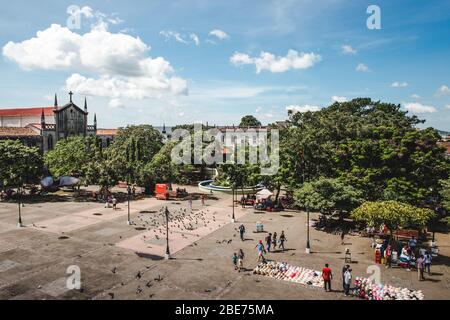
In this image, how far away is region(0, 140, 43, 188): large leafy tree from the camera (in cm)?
4162

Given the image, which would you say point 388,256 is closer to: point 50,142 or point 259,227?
point 259,227

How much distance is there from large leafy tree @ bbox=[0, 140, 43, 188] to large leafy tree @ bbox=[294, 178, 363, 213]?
34.7m

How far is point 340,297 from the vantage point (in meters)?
17.8

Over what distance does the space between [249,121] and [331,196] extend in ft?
390

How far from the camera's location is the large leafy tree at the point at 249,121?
146125mm

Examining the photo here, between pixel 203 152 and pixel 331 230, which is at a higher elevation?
pixel 203 152

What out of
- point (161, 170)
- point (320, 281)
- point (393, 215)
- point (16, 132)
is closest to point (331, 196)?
point (393, 215)

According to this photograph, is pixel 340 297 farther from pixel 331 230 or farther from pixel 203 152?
pixel 203 152

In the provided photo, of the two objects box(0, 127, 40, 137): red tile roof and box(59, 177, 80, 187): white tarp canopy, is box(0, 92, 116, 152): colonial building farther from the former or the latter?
box(59, 177, 80, 187): white tarp canopy

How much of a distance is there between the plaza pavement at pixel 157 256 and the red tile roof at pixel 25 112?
36.7 meters

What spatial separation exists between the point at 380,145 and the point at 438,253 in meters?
11.4

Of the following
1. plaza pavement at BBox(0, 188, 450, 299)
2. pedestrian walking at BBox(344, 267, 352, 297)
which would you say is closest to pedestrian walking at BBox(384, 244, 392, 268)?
plaza pavement at BBox(0, 188, 450, 299)

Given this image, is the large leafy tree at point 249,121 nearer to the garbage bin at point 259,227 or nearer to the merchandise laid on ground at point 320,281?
the garbage bin at point 259,227
